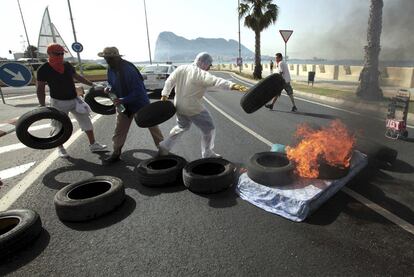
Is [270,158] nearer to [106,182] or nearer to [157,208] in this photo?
[157,208]

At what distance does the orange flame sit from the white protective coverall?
5.08 feet

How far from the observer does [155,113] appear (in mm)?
5379

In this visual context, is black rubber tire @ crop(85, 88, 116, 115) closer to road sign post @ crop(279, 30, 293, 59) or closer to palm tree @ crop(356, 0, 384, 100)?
palm tree @ crop(356, 0, 384, 100)

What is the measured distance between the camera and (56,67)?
5926mm

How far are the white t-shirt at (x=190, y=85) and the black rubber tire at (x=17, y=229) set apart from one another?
2896 millimetres

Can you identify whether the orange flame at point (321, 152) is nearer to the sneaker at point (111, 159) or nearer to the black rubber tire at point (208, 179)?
the black rubber tire at point (208, 179)

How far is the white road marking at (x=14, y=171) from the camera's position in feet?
17.7

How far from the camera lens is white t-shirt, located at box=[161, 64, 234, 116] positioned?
4941mm

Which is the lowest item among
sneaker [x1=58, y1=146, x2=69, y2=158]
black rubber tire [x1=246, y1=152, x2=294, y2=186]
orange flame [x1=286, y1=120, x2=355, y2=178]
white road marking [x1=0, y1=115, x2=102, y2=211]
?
white road marking [x1=0, y1=115, x2=102, y2=211]

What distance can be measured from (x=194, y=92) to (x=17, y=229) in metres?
3.28

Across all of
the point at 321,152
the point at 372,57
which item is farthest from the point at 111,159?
the point at 372,57

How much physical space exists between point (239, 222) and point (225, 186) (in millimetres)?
914

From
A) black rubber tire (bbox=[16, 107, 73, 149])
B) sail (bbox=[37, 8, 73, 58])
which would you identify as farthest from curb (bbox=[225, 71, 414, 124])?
sail (bbox=[37, 8, 73, 58])

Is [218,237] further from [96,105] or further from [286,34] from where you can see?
[286,34]
